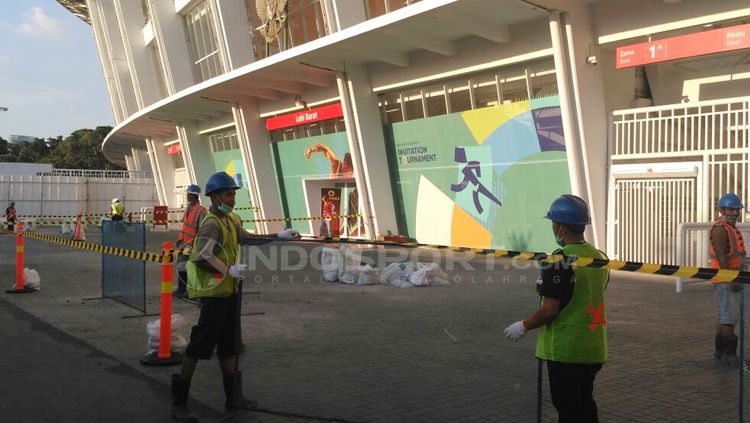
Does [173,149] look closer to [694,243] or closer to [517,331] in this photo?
[694,243]

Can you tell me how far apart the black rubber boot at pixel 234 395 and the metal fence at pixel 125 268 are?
471 cm

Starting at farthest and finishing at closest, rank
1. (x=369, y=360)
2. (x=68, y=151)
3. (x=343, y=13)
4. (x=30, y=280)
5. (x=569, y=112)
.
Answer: (x=68, y=151) → (x=343, y=13) → (x=569, y=112) → (x=30, y=280) → (x=369, y=360)

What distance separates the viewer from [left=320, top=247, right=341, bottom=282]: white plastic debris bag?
1347cm

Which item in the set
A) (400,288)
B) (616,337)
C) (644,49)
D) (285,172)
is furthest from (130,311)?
(285,172)

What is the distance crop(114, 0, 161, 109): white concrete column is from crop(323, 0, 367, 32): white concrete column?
23429mm

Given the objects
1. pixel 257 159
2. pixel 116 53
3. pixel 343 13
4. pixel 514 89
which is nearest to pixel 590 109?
pixel 514 89

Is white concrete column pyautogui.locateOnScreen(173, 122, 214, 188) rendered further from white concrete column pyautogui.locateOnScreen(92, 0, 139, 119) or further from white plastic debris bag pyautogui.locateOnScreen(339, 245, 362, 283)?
white plastic debris bag pyautogui.locateOnScreen(339, 245, 362, 283)

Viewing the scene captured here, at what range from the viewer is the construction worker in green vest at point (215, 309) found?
5.30m

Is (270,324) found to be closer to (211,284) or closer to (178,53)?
(211,284)

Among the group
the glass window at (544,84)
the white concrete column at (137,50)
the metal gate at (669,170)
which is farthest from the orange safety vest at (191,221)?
the white concrete column at (137,50)

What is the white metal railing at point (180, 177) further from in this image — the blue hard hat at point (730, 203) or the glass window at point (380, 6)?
the blue hard hat at point (730, 203)

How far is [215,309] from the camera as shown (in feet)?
17.7

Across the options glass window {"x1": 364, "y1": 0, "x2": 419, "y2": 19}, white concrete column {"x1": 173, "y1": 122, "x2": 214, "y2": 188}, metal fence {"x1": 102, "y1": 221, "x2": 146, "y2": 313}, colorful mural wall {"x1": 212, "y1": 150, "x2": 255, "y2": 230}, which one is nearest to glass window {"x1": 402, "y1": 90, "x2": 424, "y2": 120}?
glass window {"x1": 364, "y1": 0, "x2": 419, "y2": 19}

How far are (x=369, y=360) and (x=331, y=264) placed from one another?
258 inches
